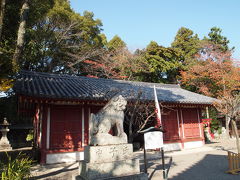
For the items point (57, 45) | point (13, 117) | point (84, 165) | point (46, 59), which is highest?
point (57, 45)

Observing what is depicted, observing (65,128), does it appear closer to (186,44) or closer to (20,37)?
(20,37)

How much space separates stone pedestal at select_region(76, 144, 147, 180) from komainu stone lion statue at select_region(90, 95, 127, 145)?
6.8 inches

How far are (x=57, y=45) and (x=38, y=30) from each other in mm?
2135

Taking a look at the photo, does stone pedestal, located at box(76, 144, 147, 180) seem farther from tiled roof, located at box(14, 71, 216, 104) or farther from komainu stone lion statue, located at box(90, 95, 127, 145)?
tiled roof, located at box(14, 71, 216, 104)

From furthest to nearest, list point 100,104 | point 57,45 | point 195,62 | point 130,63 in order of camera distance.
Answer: point 195,62 < point 130,63 < point 57,45 < point 100,104

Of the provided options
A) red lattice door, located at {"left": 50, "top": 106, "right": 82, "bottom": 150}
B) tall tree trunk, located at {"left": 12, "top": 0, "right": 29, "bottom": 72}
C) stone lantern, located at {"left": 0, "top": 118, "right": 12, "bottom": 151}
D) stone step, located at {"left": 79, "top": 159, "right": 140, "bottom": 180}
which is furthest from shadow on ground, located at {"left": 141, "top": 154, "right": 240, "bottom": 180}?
stone lantern, located at {"left": 0, "top": 118, "right": 12, "bottom": 151}

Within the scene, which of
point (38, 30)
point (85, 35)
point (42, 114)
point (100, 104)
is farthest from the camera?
point (85, 35)

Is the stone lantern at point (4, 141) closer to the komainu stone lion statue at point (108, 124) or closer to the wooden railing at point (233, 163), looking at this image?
the komainu stone lion statue at point (108, 124)

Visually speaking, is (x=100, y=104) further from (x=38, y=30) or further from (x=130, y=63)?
(x=130, y=63)

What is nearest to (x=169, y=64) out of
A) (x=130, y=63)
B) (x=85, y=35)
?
(x=130, y=63)

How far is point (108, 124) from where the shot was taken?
16.0 ft

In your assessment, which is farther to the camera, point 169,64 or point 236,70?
point 169,64

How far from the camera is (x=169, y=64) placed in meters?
23.9

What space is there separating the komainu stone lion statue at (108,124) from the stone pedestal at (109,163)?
0.17 m
